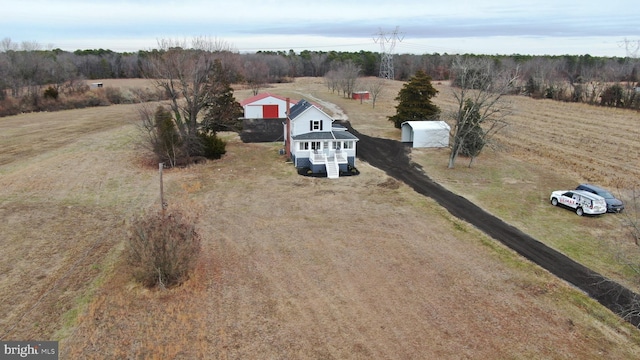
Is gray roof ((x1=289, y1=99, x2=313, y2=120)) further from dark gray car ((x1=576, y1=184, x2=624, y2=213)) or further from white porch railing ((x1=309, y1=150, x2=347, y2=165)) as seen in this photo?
dark gray car ((x1=576, y1=184, x2=624, y2=213))

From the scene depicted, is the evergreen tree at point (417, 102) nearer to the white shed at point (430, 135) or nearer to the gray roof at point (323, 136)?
the white shed at point (430, 135)

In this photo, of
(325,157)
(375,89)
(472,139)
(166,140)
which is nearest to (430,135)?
(472,139)

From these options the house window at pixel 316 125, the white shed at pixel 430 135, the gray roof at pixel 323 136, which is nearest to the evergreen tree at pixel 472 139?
the white shed at pixel 430 135

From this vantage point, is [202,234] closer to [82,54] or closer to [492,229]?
[492,229]

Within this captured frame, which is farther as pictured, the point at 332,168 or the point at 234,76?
the point at 234,76

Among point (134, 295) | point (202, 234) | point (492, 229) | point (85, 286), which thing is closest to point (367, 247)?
point (492, 229)

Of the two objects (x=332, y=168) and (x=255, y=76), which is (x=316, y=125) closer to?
(x=332, y=168)

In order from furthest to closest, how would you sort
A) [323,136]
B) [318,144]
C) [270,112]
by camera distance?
[270,112] < [318,144] < [323,136]

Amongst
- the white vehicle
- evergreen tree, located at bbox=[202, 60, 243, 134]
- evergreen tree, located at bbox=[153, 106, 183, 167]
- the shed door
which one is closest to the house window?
evergreen tree, located at bbox=[202, 60, 243, 134]
